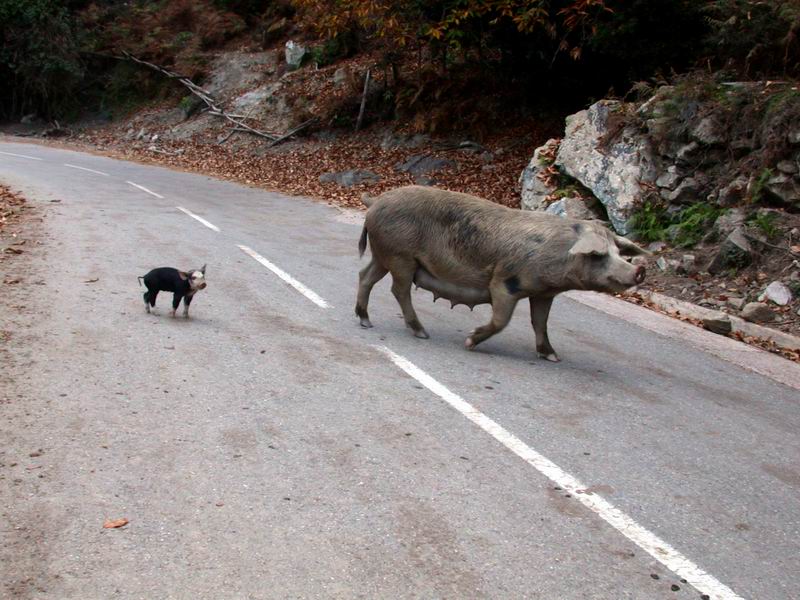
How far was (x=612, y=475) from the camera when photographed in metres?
5.46

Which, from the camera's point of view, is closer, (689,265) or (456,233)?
(456,233)

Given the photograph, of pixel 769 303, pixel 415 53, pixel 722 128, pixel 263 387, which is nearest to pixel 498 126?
pixel 415 53

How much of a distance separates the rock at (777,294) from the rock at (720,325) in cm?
88

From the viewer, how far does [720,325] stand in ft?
35.0

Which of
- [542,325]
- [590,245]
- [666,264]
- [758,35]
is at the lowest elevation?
[542,325]

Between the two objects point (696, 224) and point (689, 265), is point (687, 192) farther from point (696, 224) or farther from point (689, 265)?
point (689, 265)

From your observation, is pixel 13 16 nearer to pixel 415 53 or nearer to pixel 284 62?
pixel 284 62

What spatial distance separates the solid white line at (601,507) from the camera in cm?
427

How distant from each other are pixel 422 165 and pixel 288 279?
13.0m

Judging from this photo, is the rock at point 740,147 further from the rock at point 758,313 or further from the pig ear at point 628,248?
the pig ear at point 628,248

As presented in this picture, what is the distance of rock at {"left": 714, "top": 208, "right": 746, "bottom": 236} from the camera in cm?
1300

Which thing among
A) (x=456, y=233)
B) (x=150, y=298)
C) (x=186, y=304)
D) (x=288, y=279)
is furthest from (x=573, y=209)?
(x=150, y=298)

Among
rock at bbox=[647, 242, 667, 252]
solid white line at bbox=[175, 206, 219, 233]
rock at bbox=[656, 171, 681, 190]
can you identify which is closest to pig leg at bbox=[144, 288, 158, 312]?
solid white line at bbox=[175, 206, 219, 233]

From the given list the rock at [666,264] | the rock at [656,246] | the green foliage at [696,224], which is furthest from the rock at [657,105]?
the rock at [666,264]
